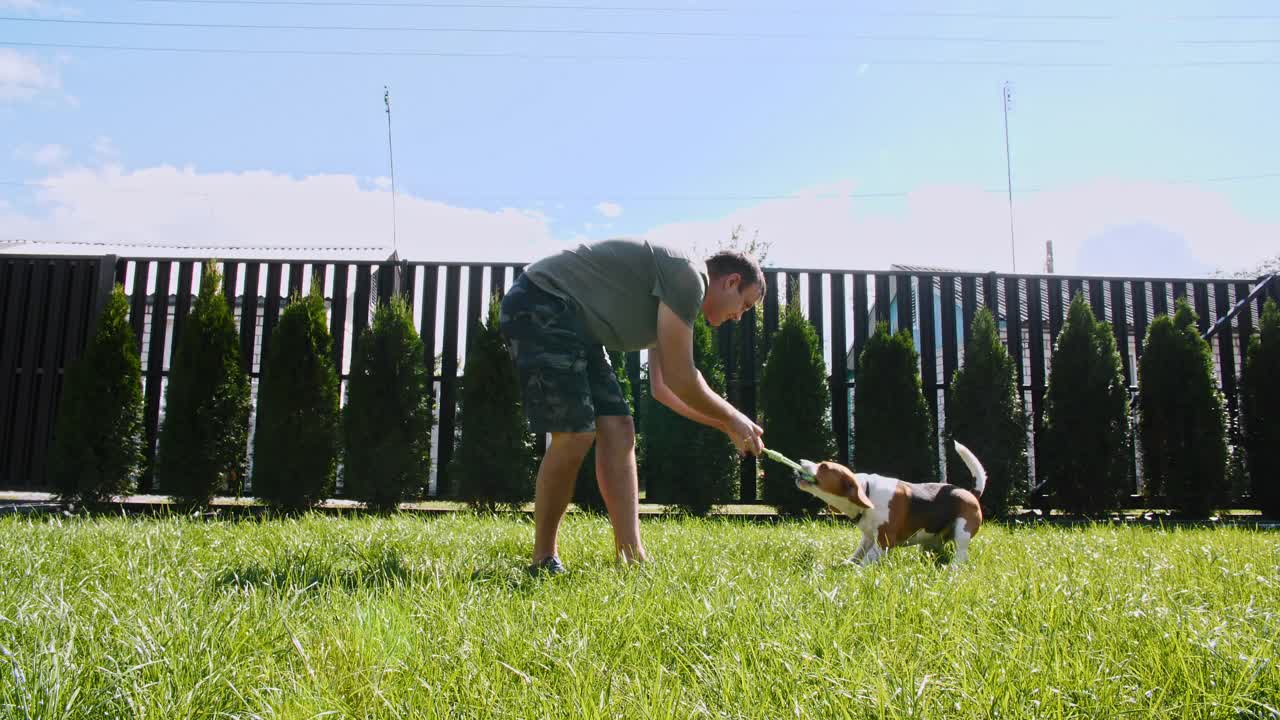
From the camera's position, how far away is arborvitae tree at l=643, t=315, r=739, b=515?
713 centimetres

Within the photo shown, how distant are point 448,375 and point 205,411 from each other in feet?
6.70

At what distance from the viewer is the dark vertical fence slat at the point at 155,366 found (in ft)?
24.1

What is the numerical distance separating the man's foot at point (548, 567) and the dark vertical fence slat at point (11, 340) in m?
7.67

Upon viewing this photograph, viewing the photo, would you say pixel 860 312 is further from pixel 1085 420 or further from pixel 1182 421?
pixel 1182 421

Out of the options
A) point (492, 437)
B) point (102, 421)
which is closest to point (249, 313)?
point (102, 421)

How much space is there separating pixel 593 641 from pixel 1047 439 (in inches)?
276

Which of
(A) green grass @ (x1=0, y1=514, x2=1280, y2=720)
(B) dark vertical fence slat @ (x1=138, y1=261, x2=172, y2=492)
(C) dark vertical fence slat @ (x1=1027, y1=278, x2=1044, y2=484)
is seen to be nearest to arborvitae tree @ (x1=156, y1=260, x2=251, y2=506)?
(B) dark vertical fence slat @ (x1=138, y1=261, x2=172, y2=492)

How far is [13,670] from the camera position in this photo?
1.33m

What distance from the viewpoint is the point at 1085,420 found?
7.41 m

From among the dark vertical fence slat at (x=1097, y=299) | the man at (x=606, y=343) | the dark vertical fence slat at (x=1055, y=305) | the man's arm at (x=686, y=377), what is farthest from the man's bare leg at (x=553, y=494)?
the dark vertical fence slat at (x=1097, y=299)

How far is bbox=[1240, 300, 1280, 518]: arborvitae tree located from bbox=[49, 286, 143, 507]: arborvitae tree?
33.8 ft

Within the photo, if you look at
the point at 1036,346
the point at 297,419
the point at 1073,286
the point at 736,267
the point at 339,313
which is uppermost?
the point at 1073,286

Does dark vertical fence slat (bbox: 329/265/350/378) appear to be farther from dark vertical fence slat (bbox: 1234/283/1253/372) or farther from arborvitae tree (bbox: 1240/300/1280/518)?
dark vertical fence slat (bbox: 1234/283/1253/372)

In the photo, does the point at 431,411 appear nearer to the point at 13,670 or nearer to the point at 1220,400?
the point at 13,670
